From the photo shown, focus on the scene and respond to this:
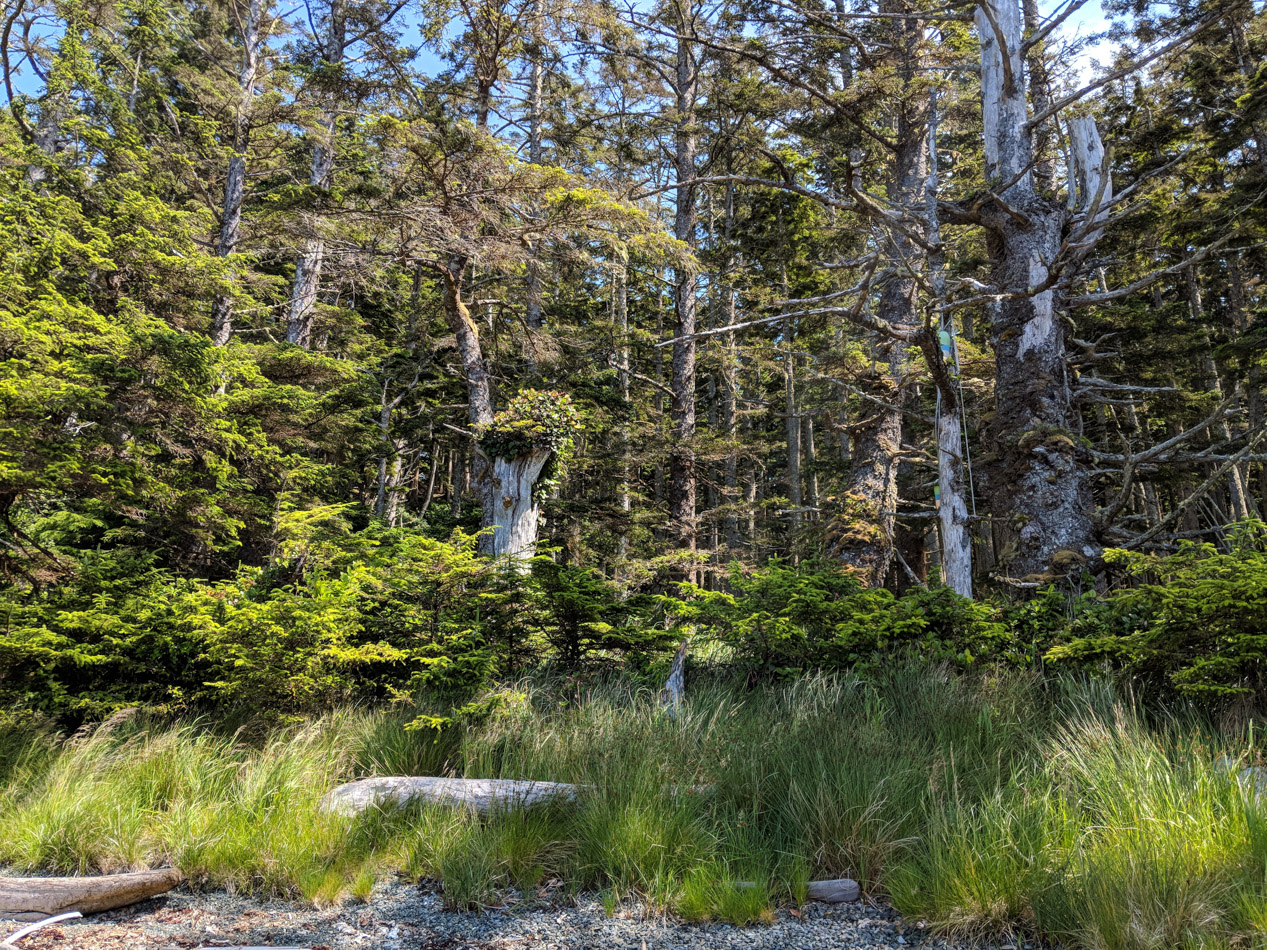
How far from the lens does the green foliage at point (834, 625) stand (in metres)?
5.37

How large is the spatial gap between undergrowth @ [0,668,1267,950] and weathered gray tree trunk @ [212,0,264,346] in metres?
7.06

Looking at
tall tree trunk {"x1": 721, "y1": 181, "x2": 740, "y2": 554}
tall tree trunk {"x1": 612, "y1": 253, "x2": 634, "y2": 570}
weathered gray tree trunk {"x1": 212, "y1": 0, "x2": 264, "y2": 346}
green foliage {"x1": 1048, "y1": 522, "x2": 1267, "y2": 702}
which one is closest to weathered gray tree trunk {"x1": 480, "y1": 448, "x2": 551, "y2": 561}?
tall tree trunk {"x1": 612, "y1": 253, "x2": 634, "y2": 570}

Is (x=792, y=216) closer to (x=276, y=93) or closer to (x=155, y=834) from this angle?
(x=276, y=93)

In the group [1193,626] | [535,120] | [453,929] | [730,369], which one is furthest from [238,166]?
[1193,626]

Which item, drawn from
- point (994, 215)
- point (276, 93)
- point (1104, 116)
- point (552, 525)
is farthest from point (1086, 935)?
point (1104, 116)

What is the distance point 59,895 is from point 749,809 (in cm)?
357

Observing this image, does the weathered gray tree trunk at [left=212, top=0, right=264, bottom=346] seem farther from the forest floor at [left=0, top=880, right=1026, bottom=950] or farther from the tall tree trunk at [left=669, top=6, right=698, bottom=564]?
the forest floor at [left=0, top=880, right=1026, bottom=950]

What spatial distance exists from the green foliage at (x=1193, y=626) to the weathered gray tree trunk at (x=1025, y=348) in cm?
151

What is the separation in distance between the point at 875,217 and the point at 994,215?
1185 millimetres

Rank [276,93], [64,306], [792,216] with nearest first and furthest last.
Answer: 1. [64,306]
2. [276,93]
3. [792,216]

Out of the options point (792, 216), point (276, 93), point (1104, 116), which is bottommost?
point (792, 216)

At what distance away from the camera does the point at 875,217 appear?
7273 mm

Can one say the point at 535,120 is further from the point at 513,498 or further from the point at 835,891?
the point at 835,891

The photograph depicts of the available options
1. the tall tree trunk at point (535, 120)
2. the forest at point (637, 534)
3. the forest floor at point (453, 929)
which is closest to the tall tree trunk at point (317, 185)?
the forest at point (637, 534)
